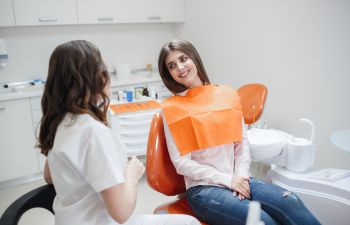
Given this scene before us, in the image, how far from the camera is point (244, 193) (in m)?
1.23

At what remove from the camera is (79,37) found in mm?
3350

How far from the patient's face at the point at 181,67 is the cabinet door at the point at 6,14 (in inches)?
79.0

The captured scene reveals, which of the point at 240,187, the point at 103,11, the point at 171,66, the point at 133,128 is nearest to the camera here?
the point at 240,187

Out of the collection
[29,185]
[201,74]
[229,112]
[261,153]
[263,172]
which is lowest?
[29,185]

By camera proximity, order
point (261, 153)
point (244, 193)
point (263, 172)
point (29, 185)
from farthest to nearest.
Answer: point (29, 185)
point (263, 172)
point (261, 153)
point (244, 193)

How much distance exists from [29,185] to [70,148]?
2.39 metres

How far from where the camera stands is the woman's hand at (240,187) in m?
1.22

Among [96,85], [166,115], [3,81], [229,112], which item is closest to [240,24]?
[229,112]

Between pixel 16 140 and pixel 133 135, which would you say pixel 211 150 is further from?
pixel 16 140

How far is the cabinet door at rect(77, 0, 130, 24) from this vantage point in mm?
3029

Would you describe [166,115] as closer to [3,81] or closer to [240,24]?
[240,24]

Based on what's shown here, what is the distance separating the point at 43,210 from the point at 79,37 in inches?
75.1

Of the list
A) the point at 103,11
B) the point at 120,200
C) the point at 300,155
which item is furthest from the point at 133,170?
the point at 103,11

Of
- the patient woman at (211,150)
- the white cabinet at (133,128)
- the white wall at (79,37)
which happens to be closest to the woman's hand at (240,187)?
the patient woman at (211,150)
